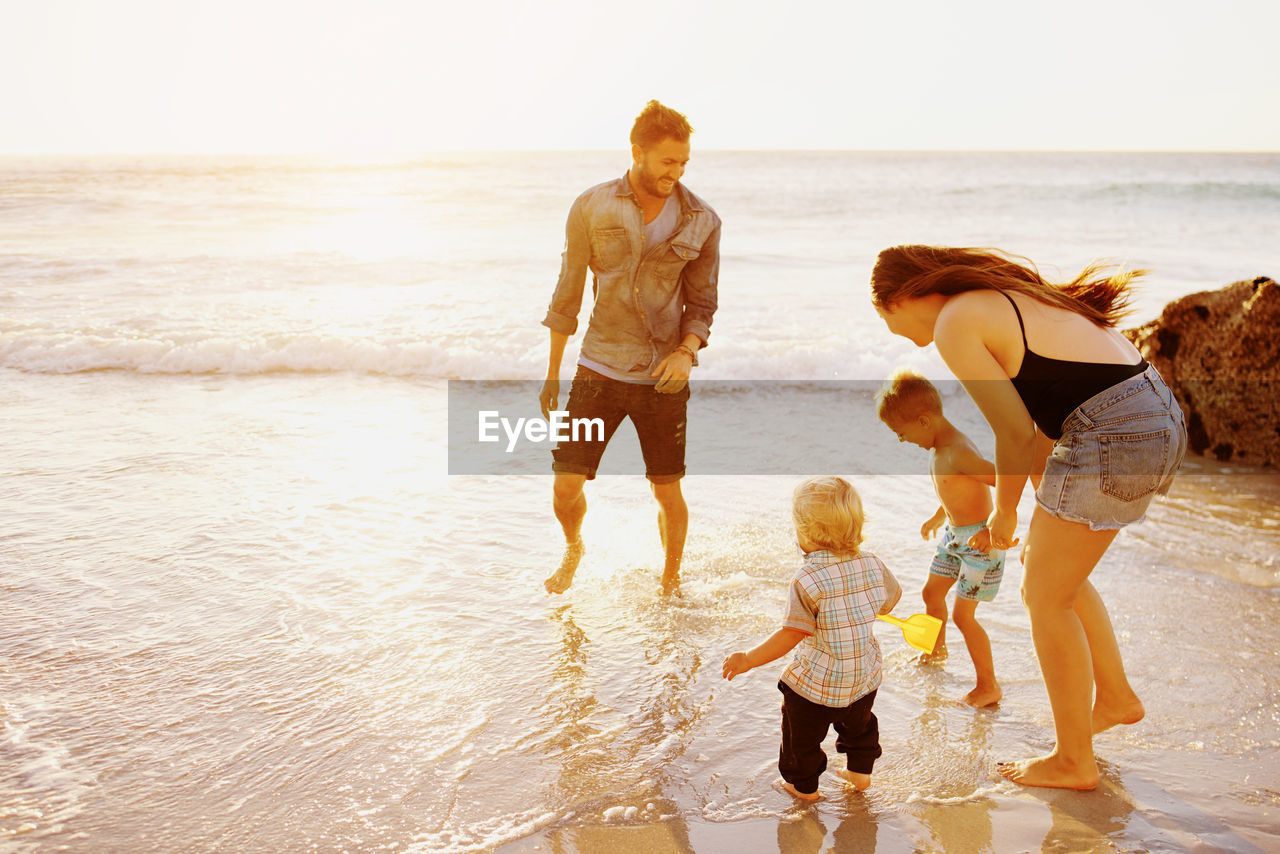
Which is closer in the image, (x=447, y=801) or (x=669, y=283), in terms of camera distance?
(x=447, y=801)

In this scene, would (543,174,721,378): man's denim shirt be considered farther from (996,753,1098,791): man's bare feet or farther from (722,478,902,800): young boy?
(996,753,1098,791): man's bare feet

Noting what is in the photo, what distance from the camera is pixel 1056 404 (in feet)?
9.27

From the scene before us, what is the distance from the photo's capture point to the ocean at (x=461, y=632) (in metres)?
3.00

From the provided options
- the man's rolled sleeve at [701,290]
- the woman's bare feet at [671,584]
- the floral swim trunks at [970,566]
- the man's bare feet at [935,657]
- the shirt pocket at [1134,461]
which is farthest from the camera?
the woman's bare feet at [671,584]

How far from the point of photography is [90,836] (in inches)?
110

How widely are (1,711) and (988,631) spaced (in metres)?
4.15

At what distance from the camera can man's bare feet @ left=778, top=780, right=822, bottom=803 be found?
307 centimetres

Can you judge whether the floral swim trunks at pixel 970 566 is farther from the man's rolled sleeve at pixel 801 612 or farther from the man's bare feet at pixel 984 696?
the man's rolled sleeve at pixel 801 612

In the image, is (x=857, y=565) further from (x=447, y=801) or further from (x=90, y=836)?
(x=90, y=836)

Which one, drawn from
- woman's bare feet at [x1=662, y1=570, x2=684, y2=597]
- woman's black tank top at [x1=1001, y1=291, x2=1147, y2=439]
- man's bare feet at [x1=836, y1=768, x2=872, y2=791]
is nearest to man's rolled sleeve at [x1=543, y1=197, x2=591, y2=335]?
woman's bare feet at [x1=662, y1=570, x2=684, y2=597]

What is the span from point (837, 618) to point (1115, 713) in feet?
4.18

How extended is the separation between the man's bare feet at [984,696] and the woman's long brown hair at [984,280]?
5.15ft

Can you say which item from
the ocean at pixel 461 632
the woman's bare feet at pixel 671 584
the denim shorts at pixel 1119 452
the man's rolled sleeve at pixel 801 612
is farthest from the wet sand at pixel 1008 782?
the denim shorts at pixel 1119 452

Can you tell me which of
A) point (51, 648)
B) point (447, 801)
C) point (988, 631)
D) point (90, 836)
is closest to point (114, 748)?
point (90, 836)
